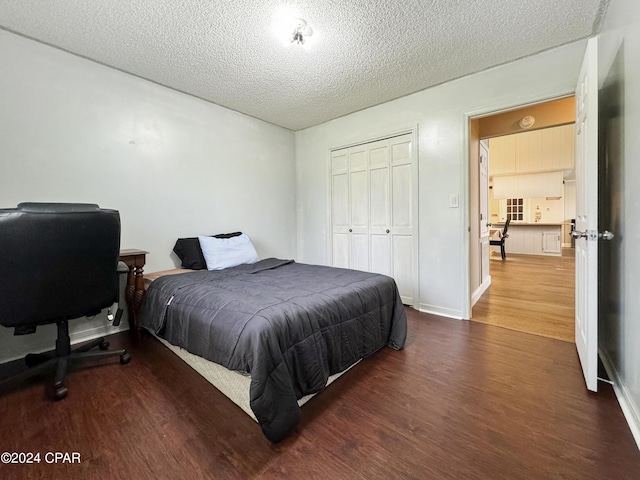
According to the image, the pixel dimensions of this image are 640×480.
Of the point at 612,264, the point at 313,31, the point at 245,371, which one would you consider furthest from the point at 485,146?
the point at 245,371

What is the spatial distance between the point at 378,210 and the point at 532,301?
84.3 inches

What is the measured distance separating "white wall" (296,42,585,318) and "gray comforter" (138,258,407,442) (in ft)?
3.32

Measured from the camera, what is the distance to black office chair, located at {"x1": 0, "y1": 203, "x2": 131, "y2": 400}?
1.48 meters

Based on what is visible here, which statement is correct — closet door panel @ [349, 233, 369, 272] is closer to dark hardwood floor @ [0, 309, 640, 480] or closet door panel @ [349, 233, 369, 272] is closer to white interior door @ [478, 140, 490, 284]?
white interior door @ [478, 140, 490, 284]

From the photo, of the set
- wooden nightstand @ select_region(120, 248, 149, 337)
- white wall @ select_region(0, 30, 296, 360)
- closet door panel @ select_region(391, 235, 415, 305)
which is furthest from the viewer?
closet door panel @ select_region(391, 235, 415, 305)

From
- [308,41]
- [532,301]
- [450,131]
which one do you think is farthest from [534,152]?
[308,41]

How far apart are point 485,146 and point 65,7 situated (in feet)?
14.7

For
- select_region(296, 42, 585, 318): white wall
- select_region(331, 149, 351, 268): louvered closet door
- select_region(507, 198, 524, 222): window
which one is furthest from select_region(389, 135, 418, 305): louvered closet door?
select_region(507, 198, 524, 222): window

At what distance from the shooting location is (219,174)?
11.0 feet

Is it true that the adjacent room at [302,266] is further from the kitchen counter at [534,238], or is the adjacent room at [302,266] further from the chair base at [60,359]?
the kitchen counter at [534,238]

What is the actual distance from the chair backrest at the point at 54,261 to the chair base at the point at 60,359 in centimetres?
24

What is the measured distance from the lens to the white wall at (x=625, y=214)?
1.36m

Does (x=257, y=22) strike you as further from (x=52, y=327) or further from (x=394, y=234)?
(x=52, y=327)

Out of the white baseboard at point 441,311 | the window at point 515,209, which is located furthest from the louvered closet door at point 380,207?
the window at point 515,209
